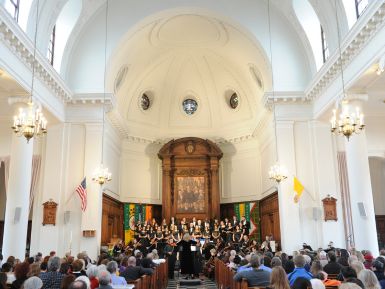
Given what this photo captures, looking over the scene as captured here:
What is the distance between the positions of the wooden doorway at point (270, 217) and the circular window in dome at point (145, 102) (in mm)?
8101

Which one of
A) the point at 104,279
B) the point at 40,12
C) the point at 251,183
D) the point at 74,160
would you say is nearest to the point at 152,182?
the point at 251,183

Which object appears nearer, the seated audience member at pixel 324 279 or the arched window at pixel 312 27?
the seated audience member at pixel 324 279

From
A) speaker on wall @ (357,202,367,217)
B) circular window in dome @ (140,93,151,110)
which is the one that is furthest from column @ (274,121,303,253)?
circular window in dome @ (140,93,151,110)

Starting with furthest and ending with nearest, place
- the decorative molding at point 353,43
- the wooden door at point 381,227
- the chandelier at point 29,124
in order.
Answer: the wooden door at point 381,227, the decorative molding at point 353,43, the chandelier at point 29,124

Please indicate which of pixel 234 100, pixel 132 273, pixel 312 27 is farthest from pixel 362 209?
pixel 234 100

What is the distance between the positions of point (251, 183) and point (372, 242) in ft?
31.6

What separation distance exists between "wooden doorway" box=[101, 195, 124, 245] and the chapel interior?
9cm

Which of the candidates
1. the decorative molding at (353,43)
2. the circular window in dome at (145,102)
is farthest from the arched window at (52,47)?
the decorative molding at (353,43)

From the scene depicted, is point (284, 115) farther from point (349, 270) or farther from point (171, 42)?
point (349, 270)

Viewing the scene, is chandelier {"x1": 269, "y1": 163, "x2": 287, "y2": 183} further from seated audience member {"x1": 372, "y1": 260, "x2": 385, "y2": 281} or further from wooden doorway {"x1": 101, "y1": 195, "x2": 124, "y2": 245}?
seated audience member {"x1": 372, "y1": 260, "x2": 385, "y2": 281}

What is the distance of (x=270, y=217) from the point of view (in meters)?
19.0

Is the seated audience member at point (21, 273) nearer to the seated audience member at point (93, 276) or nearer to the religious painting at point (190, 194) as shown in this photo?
the seated audience member at point (93, 276)

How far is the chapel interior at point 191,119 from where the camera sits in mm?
12648

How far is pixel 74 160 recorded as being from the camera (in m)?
16.4
